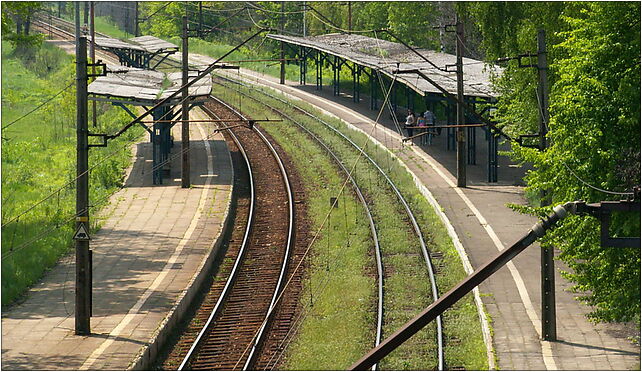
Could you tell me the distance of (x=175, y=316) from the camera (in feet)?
71.4

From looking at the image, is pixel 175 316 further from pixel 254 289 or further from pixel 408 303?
pixel 408 303

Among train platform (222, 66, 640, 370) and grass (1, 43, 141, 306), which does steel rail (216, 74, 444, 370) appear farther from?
grass (1, 43, 141, 306)

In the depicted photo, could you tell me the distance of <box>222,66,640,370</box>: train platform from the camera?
18.9 metres

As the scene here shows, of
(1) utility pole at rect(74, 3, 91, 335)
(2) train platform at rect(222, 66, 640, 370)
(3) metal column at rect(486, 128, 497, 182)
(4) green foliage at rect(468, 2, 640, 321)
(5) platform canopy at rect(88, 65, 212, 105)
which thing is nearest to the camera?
(4) green foliage at rect(468, 2, 640, 321)

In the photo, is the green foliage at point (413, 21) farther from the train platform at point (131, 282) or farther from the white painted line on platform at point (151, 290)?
the white painted line on platform at point (151, 290)

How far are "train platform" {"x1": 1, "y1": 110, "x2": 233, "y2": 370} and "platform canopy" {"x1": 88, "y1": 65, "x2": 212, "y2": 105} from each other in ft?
10.5

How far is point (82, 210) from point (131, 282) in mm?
4371

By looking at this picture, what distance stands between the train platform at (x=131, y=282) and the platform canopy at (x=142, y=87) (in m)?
3.21

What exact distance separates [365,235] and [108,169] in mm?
13228

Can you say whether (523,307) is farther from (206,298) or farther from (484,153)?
(484,153)

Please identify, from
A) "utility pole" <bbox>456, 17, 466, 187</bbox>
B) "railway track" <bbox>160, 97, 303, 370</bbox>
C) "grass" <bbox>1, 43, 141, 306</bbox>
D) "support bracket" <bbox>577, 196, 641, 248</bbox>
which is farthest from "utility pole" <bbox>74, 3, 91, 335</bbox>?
"utility pole" <bbox>456, 17, 466, 187</bbox>

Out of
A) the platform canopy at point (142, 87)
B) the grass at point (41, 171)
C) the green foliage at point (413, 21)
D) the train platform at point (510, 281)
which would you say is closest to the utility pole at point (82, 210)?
the grass at point (41, 171)

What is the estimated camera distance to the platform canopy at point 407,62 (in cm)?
3906

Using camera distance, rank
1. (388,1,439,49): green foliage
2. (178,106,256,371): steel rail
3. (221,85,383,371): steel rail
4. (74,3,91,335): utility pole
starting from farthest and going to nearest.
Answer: (388,1,439,49): green foliage → (221,85,383,371): steel rail → (74,3,91,335): utility pole → (178,106,256,371): steel rail
